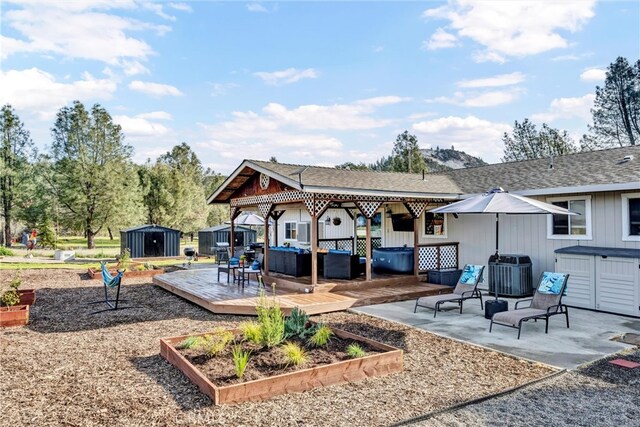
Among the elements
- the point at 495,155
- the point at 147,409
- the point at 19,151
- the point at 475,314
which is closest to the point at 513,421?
the point at 147,409

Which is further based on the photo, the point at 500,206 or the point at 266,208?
the point at 266,208

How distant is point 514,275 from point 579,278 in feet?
4.62

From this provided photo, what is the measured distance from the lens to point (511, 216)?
10508mm

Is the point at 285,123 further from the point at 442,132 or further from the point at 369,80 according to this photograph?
the point at 442,132

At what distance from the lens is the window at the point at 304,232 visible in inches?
774

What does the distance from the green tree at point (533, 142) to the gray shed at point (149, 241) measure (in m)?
30.1

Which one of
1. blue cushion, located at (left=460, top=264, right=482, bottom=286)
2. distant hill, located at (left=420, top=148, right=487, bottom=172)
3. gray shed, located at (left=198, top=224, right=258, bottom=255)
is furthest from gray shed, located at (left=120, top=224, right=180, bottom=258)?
distant hill, located at (left=420, top=148, right=487, bottom=172)

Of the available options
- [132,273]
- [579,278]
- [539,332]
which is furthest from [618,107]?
[132,273]

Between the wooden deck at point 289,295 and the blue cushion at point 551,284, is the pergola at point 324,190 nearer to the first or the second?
the wooden deck at point 289,295

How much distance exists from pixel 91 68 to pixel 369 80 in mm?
Answer: 10204

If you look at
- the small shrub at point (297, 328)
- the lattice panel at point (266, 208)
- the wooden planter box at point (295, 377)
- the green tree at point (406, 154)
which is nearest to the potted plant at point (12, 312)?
the wooden planter box at point (295, 377)

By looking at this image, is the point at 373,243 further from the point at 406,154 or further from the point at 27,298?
the point at 406,154

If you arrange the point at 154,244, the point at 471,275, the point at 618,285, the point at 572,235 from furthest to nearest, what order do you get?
1. the point at 154,244
2. the point at 572,235
3. the point at 471,275
4. the point at 618,285

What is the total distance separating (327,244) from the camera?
14.8 metres
